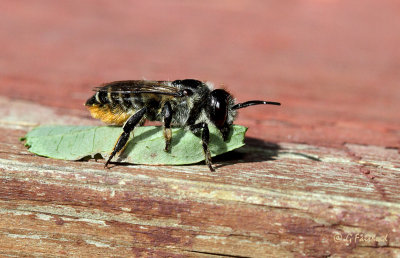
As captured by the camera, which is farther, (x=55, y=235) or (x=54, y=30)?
(x=54, y=30)

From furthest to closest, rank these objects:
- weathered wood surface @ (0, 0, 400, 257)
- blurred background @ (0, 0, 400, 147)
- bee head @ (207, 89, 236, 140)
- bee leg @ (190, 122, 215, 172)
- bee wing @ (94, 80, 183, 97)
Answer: blurred background @ (0, 0, 400, 147), bee wing @ (94, 80, 183, 97), bee head @ (207, 89, 236, 140), bee leg @ (190, 122, 215, 172), weathered wood surface @ (0, 0, 400, 257)

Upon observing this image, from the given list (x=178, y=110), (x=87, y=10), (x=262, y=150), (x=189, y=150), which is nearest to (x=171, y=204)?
(x=189, y=150)

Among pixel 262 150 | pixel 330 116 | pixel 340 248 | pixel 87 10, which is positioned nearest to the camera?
pixel 340 248

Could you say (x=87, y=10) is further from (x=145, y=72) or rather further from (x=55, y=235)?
(x=55, y=235)

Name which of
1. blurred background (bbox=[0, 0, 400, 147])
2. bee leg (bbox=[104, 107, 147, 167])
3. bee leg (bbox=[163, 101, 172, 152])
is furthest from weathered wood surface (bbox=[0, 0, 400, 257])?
bee leg (bbox=[163, 101, 172, 152])

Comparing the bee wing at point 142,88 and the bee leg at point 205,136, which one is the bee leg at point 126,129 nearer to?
the bee wing at point 142,88

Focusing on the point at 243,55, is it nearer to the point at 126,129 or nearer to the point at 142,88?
the point at 142,88

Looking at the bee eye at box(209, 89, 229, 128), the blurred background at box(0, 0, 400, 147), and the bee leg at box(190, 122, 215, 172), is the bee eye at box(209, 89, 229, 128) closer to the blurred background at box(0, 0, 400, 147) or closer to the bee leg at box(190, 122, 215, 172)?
the bee leg at box(190, 122, 215, 172)
